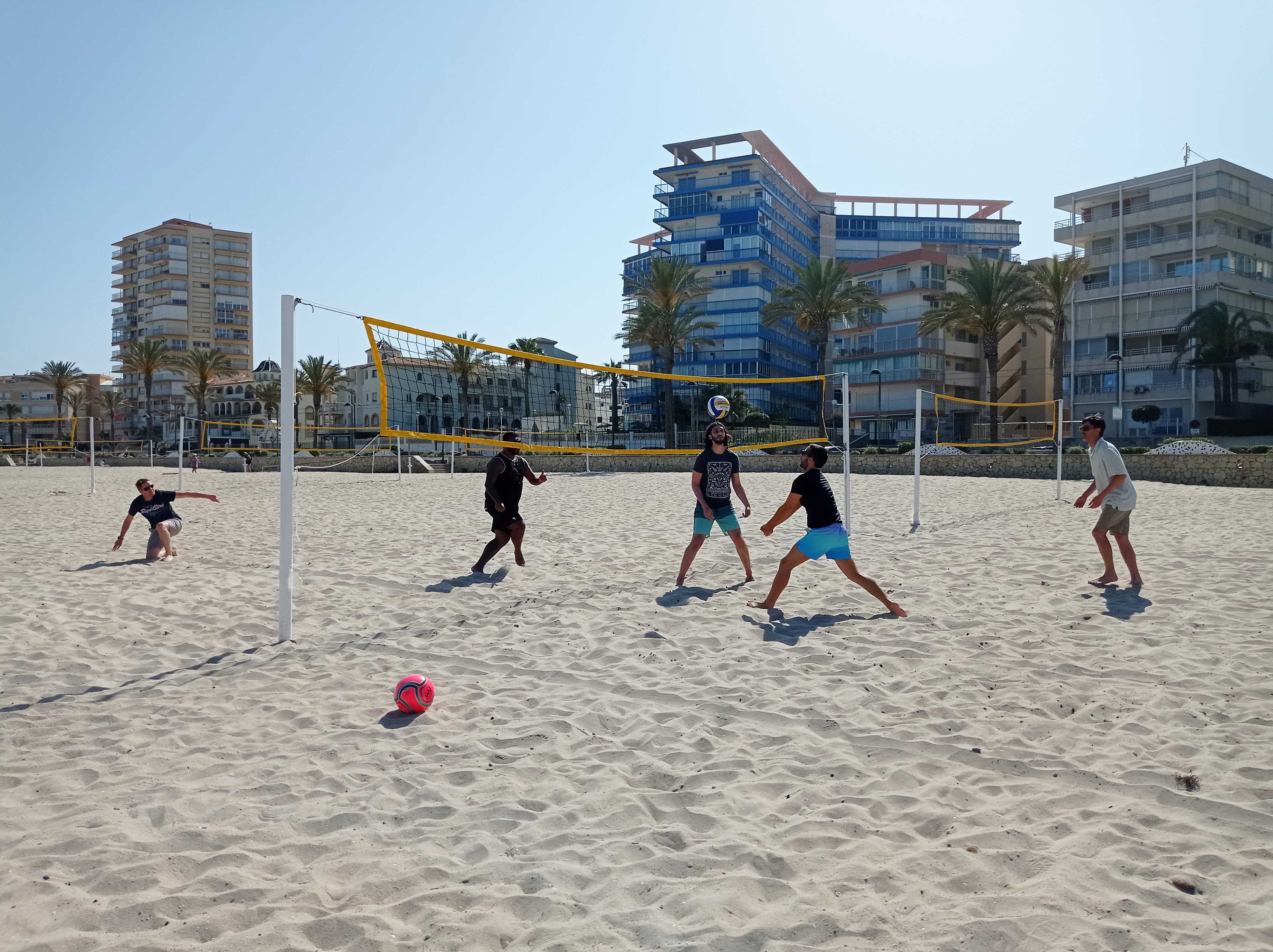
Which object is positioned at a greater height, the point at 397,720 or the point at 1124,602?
the point at 1124,602

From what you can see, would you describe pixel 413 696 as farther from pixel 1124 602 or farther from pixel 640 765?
pixel 1124 602

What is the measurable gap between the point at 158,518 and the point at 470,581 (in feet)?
12.4

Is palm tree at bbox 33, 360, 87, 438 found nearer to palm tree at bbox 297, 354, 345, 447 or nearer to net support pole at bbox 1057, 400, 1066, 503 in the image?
palm tree at bbox 297, 354, 345, 447

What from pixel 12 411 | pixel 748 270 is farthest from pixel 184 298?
pixel 748 270

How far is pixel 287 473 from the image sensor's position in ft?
18.1

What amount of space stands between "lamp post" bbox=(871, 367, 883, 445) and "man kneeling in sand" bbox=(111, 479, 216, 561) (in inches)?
1421

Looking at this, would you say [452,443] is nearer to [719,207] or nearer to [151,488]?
[151,488]

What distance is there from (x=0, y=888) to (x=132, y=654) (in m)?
2.87

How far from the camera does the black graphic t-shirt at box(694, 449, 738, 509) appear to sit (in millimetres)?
7176

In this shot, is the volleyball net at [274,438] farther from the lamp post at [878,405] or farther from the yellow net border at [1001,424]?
the yellow net border at [1001,424]

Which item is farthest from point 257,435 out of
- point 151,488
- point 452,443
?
point 151,488

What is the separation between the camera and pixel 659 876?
2.70 metres

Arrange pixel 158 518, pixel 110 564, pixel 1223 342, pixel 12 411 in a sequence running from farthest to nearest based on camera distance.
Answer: pixel 12 411 < pixel 1223 342 < pixel 158 518 < pixel 110 564

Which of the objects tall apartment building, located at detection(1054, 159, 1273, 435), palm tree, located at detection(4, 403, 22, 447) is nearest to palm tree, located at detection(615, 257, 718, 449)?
tall apartment building, located at detection(1054, 159, 1273, 435)
